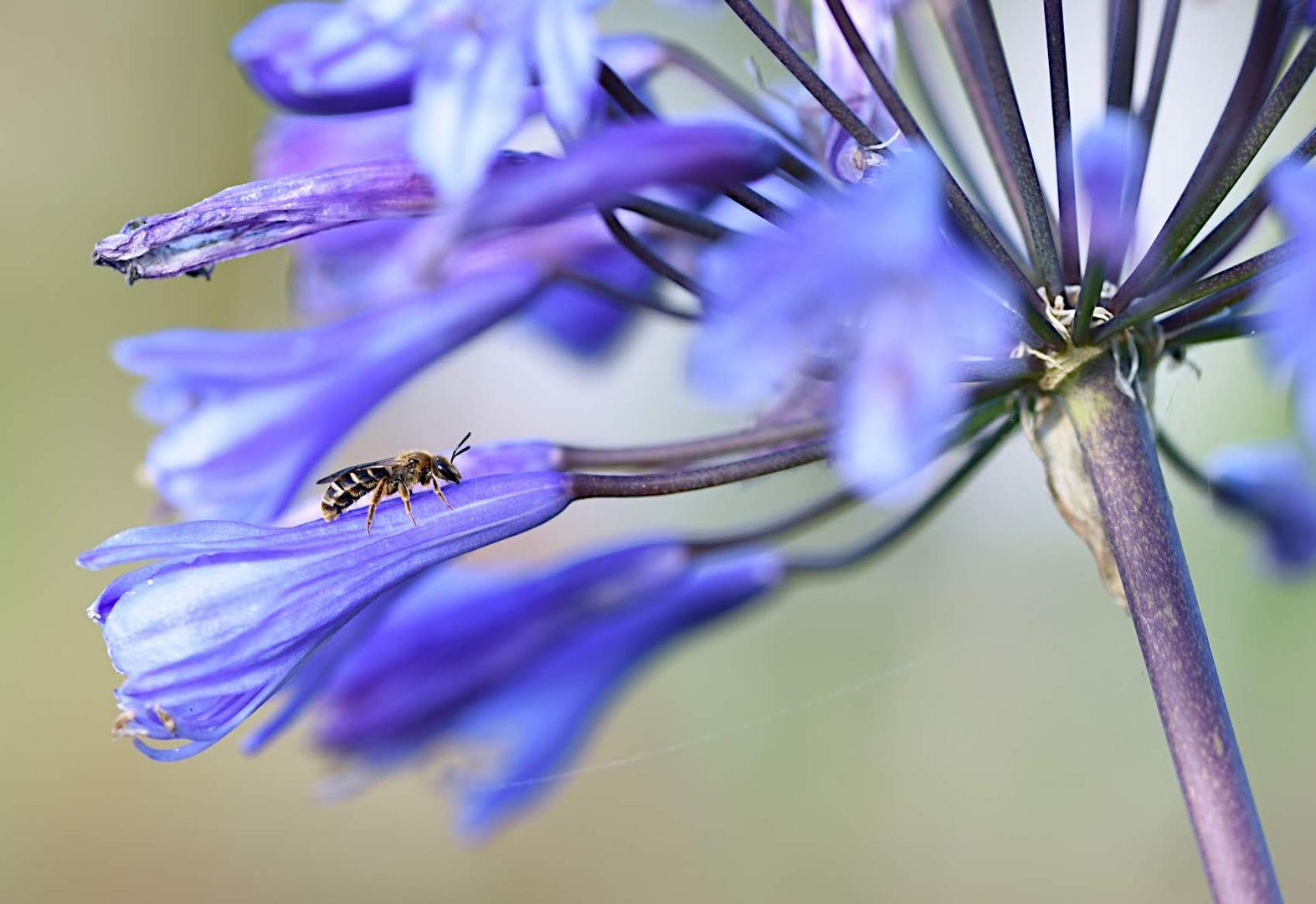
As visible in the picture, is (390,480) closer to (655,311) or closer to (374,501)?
(374,501)

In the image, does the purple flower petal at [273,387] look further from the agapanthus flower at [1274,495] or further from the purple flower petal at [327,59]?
the agapanthus flower at [1274,495]

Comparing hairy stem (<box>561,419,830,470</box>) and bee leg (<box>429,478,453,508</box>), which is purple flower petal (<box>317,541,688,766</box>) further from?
bee leg (<box>429,478,453,508</box>)

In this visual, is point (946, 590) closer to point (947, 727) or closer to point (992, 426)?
point (947, 727)

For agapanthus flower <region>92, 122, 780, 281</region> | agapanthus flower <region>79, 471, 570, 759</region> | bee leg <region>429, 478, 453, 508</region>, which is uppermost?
agapanthus flower <region>92, 122, 780, 281</region>

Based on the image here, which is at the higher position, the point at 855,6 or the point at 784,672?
the point at 855,6

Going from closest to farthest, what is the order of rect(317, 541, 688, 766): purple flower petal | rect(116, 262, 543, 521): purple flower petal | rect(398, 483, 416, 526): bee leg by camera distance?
1. rect(398, 483, 416, 526): bee leg
2. rect(116, 262, 543, 521): purple flower petal
3. rect(317, 541, 688, 766): purple flower petal

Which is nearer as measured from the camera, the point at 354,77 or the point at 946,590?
the point at 354,77

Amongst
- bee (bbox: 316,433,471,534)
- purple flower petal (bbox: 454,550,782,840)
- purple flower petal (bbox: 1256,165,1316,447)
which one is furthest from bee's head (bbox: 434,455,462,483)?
purple flower petal (bbox: 1256,165,1316,447)

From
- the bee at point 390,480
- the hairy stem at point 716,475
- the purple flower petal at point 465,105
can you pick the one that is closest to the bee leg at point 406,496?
the bee at point 390,480

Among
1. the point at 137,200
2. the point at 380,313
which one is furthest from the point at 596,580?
the point at 137,200
